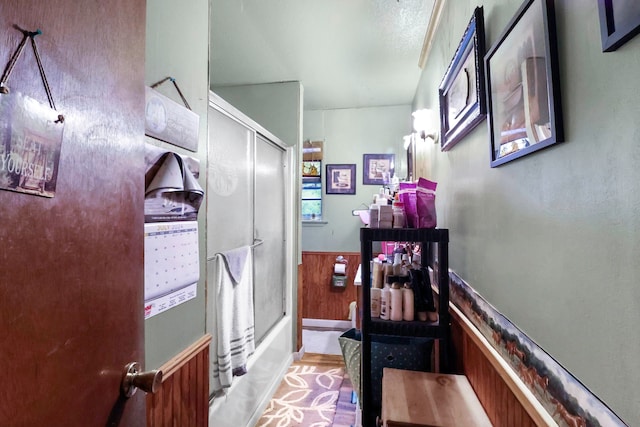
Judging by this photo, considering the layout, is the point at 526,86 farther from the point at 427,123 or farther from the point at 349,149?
the point at 349,149

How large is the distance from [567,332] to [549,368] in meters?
0.12

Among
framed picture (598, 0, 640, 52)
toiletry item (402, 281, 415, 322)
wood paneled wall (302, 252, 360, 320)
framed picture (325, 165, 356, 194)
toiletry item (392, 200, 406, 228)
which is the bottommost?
wood paneled wall (302, 252, 360, 320)

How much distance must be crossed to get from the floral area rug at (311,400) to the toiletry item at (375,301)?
108 centimetres

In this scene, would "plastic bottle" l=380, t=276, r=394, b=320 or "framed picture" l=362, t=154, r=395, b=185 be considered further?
"framed picture" l=362, t=154, r=395, b=185

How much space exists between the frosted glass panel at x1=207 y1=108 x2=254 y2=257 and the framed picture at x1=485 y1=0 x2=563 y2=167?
1.21 meters

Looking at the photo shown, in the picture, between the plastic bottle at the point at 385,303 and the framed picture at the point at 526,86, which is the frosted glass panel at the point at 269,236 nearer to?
the plastic bottle at the point at 385,303

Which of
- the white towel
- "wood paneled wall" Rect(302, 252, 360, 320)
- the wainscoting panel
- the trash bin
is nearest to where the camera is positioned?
the wainscoting panel

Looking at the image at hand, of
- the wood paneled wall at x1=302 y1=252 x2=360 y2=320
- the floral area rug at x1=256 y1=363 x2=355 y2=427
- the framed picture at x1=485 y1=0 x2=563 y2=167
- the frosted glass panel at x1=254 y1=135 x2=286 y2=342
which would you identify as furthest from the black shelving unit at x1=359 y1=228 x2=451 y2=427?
the wood paneled wall at x1=302 y1=252 x2=360 y2=320

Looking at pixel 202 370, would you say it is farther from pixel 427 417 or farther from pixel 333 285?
pixel 333 285

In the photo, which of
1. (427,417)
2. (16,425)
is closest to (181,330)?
(16,425)

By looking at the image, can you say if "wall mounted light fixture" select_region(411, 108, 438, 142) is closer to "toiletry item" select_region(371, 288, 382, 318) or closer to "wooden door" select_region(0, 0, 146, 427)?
"toiletry item" select_region(371, 288, 382, 318)

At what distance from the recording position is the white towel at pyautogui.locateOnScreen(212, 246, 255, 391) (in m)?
1.54

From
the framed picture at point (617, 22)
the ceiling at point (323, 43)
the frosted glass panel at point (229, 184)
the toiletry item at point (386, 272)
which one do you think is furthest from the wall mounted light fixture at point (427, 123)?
the framed picture at point (617, 22)

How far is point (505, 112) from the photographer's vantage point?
2.81 feet
